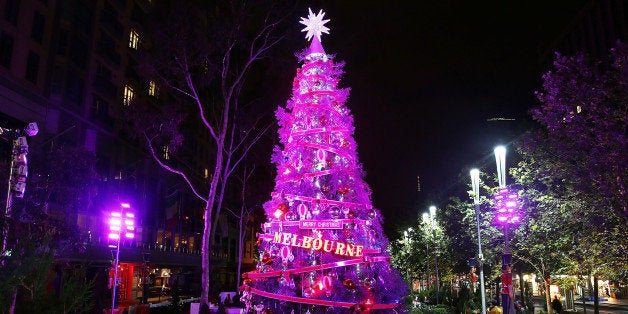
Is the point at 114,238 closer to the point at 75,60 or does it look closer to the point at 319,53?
the point at 319,53

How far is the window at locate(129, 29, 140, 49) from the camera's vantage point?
45.0 m

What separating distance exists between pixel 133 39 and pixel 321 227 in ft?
128

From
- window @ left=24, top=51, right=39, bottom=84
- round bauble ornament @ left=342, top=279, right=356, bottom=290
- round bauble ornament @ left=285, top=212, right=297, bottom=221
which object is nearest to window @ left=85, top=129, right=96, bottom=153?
window @ left=24, top=51, right=39, bottom=84

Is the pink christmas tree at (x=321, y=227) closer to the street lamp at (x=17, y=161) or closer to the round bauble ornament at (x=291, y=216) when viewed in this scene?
the round bauble ornament at (x=291, y=216)

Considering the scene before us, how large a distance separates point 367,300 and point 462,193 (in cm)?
3148

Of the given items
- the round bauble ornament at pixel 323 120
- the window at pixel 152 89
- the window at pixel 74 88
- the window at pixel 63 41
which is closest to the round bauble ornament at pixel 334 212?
the round bauble ornament at pixel 323 120

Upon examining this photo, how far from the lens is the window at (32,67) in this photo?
98.1 ft

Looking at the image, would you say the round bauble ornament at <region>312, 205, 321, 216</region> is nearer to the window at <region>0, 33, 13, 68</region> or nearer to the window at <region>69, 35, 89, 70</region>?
the window at <region>0, 33, 13, 68</region>

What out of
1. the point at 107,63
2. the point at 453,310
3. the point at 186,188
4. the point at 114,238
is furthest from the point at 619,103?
the point at 186,188

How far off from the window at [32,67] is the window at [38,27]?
3.67 ft

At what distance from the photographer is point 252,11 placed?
79.7 ft

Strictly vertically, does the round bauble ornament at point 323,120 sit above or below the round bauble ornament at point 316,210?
above

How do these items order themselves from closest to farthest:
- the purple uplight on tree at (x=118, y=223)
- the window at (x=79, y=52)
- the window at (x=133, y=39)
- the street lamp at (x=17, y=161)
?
1. the street lamp at (x=17, y=161)
2. the purple uplight on tree at (x=118, y=223)
3. the window at (x=79, y=52)
4. the window at (x=133, y=39)

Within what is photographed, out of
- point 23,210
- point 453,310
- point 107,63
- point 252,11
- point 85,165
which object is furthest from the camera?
point 107,63
